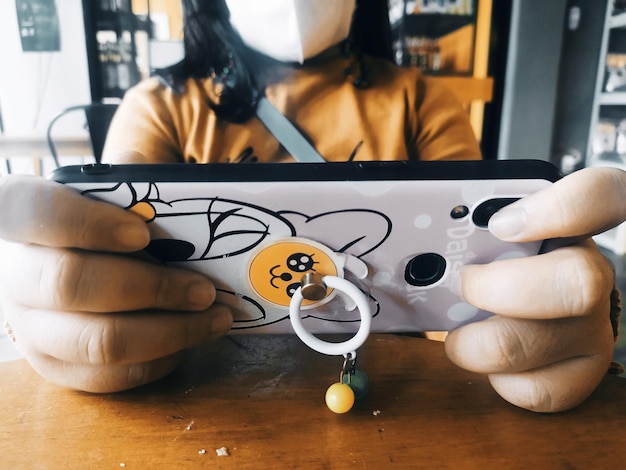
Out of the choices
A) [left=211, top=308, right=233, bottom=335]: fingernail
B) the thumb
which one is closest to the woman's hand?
the thumb

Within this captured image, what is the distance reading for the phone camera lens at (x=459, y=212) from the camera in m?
0.22

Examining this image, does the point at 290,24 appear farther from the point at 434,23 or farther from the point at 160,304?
the point at 434,23

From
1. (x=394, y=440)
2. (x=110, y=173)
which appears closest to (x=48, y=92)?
(x=110, y=173)

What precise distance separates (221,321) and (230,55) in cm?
29

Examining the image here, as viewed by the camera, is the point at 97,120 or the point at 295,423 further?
the point at 97,120

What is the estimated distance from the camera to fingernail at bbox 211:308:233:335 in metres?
0.25

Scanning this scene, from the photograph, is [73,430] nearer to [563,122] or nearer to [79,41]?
[79,41]

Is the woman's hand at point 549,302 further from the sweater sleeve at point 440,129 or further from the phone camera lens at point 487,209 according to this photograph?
the sweater sleeve at point 440,129

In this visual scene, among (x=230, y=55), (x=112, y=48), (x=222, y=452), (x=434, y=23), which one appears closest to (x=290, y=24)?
(x=230, y=55)

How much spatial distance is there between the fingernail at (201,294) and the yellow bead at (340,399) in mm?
74

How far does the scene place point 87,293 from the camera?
8.3 inches

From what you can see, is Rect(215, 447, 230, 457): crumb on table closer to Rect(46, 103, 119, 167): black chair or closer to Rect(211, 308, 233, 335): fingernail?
Rect(211, 308, 233, 335): fingernail

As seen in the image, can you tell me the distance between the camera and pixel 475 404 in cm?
24

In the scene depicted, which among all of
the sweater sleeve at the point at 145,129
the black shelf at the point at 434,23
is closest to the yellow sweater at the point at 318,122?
the sweater sleeve at the point at 145,129
